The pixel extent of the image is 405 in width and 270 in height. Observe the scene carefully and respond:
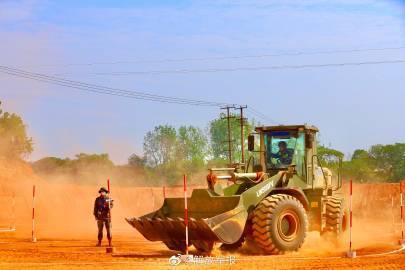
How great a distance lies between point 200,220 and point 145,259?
1566mm

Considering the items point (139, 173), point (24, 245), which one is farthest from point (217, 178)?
point (139, 173)

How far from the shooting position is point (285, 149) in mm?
20844

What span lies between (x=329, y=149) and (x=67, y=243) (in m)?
56.8

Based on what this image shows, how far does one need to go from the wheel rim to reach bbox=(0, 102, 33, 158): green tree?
155ft

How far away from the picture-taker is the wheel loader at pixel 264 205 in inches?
718

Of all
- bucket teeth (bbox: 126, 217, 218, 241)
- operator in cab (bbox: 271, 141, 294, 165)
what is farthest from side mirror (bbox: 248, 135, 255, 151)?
bucket teeth (bbox: 126, 217, 218, 241)

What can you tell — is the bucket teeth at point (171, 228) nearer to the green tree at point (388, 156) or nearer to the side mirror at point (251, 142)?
the side mirror at point (251, 142)

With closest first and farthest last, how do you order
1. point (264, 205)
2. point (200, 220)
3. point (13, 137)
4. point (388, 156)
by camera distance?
point (200, 220)
point (264, 205)
point (13, 137)
point (388, 156)

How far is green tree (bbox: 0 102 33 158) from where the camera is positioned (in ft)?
210

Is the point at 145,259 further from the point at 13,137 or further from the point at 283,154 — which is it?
the point at 13,137

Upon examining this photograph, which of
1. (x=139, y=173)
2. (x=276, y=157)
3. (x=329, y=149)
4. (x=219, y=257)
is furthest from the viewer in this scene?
(x=139, y=173)

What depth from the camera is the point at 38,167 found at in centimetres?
8006

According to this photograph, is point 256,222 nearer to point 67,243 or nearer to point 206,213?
point 206,213

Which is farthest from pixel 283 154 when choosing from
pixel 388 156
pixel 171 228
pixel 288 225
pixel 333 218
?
pixel 388 156
